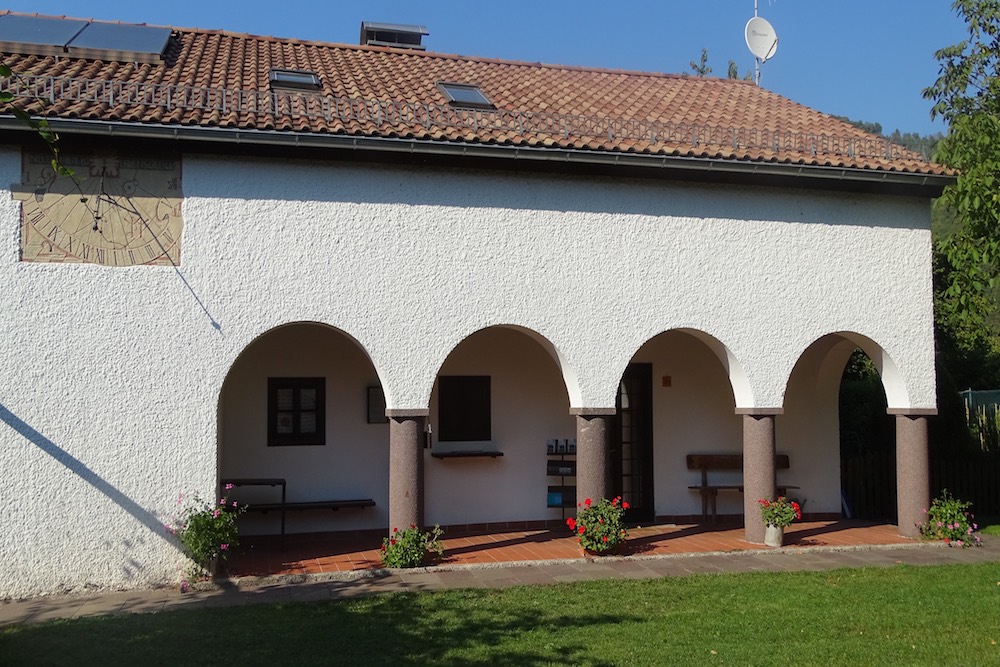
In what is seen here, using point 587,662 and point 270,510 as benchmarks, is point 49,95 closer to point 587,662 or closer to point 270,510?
point 270,510

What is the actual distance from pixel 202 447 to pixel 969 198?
9.30 metres

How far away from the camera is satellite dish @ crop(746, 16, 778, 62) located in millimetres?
14680

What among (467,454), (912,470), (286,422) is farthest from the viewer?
(467,454)

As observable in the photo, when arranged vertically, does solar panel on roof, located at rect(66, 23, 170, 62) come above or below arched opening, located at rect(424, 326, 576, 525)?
above

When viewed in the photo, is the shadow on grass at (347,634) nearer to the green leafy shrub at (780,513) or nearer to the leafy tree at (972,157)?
the green leafy shrub at (780,513)

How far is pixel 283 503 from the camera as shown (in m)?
10.8

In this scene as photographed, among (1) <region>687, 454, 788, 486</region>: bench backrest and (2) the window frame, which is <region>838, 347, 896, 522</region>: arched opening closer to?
(1) <region>687, 454, 788, 486</region>: bench backrest

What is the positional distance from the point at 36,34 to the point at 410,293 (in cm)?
599

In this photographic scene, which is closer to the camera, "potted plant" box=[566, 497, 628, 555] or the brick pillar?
"potted plant" box=[566, 497, 628, 555]

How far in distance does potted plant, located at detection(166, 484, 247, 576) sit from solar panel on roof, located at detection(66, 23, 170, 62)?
5.71 m

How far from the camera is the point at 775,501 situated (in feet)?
35.4

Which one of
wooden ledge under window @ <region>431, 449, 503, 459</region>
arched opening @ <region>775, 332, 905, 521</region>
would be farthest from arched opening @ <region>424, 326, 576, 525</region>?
arched opening @ <region>775, 332, 905, 521</region>

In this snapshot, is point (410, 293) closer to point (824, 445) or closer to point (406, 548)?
point (406, 548)

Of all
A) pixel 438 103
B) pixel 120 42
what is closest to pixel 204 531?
pixel 438 103
